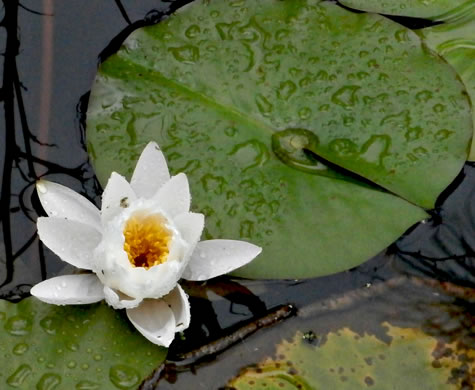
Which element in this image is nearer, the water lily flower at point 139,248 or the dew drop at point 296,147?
the water lily flower at point 139,248

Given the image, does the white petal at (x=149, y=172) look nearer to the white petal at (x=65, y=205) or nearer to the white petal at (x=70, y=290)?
the white petal at (x=65, y=205)

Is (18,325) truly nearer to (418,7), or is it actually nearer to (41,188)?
(41,188)

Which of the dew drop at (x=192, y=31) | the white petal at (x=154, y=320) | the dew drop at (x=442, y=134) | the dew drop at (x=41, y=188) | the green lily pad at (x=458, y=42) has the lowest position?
the white petal at (x=154, y=320)

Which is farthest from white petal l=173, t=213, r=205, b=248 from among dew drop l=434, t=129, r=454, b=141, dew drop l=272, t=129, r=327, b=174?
dew drop l=434, t=129, r=454, b=141

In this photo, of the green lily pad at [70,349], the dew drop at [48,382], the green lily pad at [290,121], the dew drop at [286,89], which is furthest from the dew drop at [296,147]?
the dew drop at [48,382]

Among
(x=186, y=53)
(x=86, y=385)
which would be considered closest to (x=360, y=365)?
(x=86, y=385)

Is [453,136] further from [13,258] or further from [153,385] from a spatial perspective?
[13,258]

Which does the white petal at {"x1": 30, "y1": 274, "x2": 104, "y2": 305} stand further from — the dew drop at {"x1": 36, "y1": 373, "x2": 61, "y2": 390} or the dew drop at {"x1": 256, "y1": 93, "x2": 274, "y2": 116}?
the dew drop at {"x1": 256, "y1": 93, "x2": 274, "y2": 116}
